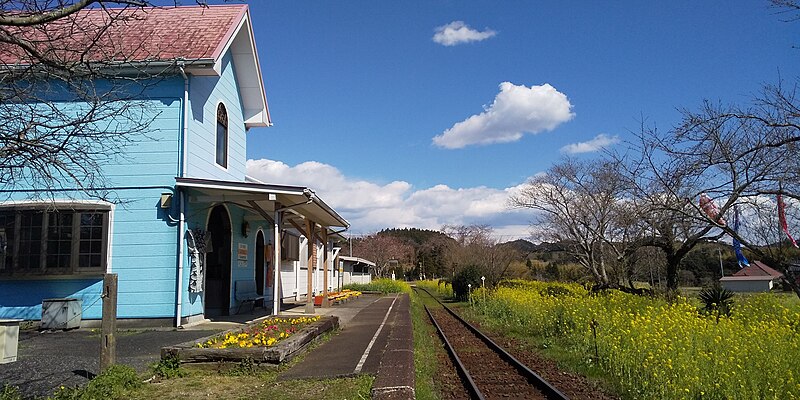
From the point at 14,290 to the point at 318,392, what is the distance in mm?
9443

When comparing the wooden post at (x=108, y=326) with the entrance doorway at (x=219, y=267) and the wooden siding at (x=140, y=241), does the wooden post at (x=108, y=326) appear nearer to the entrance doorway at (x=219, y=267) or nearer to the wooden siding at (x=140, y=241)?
the wooden siding at (x=140, y=241)

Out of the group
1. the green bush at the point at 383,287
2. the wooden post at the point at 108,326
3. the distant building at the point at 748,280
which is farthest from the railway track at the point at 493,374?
the distant building at the point at 748,280

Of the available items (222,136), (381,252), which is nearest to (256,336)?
(222,136)

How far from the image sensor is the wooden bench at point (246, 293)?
16.7 m

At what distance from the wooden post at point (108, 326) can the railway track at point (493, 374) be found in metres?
4.71

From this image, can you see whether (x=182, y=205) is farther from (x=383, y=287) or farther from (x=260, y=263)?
(x=383, y=287)

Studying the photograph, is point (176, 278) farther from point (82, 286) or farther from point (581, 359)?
point (581, 359)

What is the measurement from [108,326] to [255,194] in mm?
6605

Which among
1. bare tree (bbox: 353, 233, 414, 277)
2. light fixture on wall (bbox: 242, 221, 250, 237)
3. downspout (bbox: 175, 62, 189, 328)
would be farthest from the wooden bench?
bare tree (bbox: 353, 233, 414, 277)

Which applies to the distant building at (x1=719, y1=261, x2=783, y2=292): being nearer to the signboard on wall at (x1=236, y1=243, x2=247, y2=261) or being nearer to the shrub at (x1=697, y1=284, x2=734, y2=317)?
the shrub at (x1=697, y1=284, x2=734, y2=317)

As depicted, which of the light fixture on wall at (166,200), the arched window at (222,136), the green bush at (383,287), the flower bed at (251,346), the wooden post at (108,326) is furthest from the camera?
the green bush at (383,287)

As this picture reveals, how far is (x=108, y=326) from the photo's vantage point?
7.60 meters

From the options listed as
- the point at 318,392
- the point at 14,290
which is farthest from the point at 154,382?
the point at 14,290

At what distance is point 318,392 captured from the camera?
287 inches
